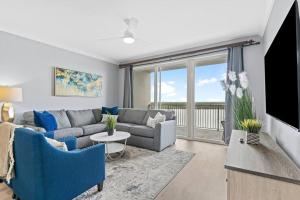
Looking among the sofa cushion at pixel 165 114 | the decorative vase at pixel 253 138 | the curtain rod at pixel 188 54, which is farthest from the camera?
the sofa cushion at pixel 165 114

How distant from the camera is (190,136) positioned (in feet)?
13.8

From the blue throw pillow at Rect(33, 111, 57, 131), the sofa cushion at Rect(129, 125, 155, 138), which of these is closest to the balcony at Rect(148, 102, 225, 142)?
the sofa cushion at Rect(129, 125, 155, 138)

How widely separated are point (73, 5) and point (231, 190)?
2.79 meters

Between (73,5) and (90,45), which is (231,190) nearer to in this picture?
(73,5)

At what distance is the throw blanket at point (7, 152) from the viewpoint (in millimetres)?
1476

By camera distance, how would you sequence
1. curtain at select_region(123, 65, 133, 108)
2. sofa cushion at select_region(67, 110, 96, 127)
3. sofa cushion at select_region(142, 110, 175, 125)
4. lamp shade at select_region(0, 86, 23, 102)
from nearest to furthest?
lamp shade at select_region(0, 86, 23, 102), sofa cushion at select_region(67, 110, 96, 127), sofa cushion at select_region(142, 110, 175, 125), curtain at select_region(123, 65, 133, 108)

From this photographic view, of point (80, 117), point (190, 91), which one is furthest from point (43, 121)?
point (190, 91)

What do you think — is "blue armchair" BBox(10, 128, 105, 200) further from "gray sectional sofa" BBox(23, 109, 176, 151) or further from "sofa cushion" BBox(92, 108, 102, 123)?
"sofa cushion" BBox(92, 108, 102, 123)

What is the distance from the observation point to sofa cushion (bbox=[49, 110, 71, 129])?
337 centimetres

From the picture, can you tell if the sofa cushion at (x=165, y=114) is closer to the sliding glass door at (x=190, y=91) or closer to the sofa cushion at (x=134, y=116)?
the sofa cushion at (x=134, y=116)

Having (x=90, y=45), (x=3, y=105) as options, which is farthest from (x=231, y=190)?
(x=90, y=45)

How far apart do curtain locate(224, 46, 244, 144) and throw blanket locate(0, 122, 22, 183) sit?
3588 mm

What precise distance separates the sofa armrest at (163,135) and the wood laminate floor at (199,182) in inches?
27.0

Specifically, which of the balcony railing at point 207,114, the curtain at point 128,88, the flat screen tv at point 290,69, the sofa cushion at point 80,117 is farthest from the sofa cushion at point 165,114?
the flat screen tv at point 290,69
